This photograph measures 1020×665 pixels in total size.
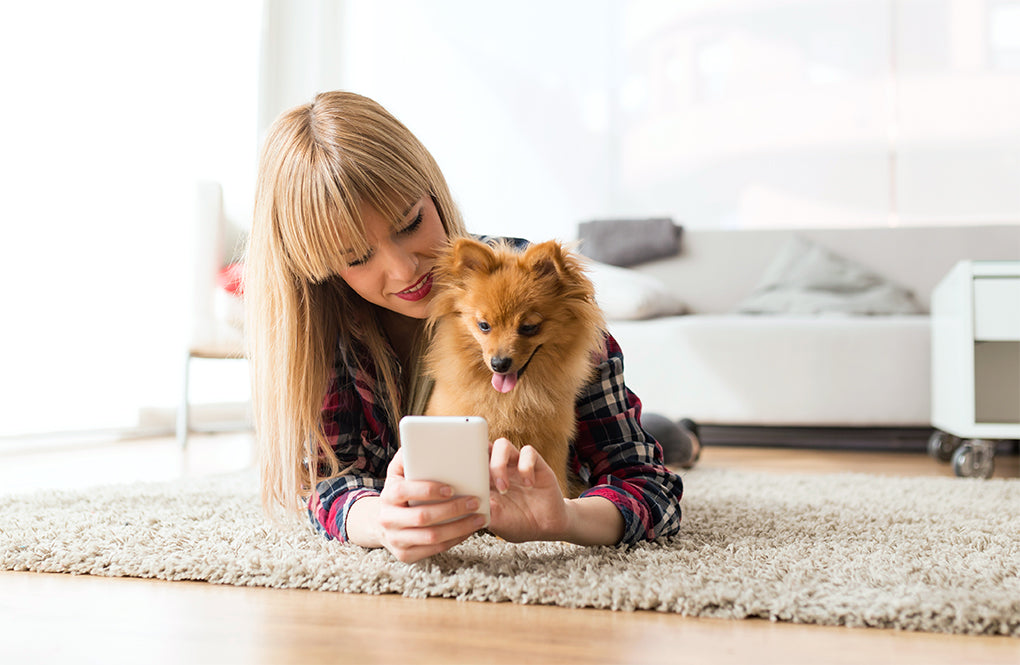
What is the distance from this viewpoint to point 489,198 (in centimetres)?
570

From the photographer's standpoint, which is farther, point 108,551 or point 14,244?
point 14,244

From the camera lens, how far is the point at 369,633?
96 cm

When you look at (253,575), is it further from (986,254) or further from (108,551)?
(986,254)

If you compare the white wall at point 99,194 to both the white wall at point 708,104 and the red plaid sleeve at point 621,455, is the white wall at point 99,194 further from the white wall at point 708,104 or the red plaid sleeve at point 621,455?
the red plaid sleeve at point 621,455

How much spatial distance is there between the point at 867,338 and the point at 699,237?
4.04 feet

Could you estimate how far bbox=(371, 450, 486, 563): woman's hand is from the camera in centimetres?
104

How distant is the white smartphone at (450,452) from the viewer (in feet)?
3.25

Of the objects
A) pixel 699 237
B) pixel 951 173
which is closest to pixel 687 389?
pixel 699 237

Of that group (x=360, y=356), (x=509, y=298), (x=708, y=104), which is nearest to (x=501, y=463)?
(x=509, y=298)

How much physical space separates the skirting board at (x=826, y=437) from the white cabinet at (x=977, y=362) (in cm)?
33

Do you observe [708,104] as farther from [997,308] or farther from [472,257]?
[472,257]

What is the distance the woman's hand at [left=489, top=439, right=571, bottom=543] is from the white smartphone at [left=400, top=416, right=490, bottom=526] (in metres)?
0.03

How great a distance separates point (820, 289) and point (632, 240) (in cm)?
99

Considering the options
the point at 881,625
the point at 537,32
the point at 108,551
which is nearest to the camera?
the point at 881,625
